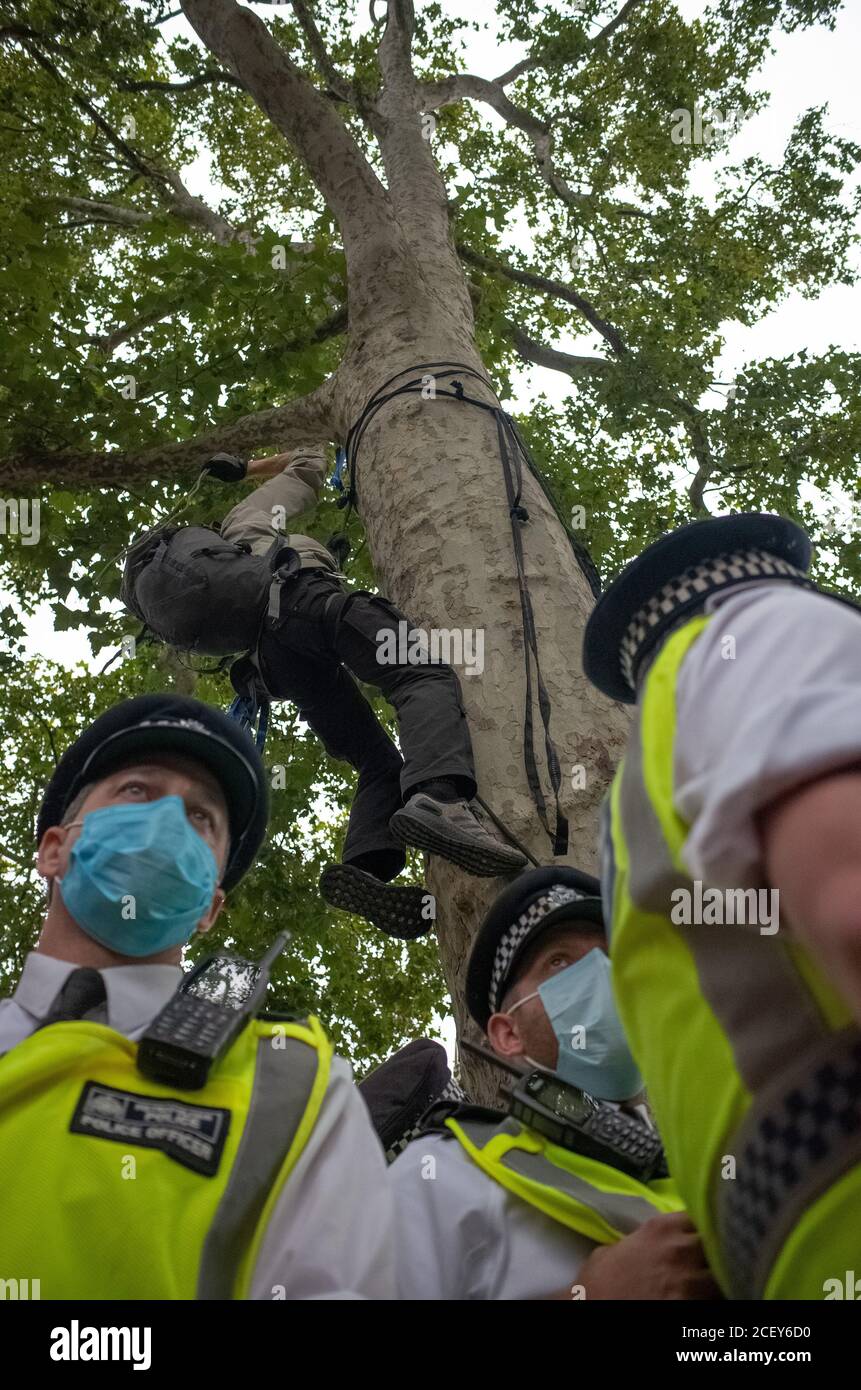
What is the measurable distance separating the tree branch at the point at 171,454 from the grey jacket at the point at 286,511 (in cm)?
22

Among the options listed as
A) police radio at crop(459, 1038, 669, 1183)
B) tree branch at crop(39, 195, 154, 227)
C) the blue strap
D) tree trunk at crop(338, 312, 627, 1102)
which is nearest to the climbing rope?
tree trunk at crop(338, 312, 627, 1102)

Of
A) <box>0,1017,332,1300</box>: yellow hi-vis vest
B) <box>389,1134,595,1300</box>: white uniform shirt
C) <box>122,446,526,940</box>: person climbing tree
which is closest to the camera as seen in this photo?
<box>0,1017,332,1300</box>: yellow hi-vis vest

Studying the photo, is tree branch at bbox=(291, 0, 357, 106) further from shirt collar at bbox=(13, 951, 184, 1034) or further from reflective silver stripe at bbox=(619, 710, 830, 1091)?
reflective silver stripe at bbox=(619, 710, 830, 1091)

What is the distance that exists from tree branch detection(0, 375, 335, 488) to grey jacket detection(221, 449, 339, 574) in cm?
22

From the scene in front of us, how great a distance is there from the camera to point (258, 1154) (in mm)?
1489

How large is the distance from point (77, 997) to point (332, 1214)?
1.82ft

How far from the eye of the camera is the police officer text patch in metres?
1.47

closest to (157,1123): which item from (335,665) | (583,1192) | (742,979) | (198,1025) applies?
(198,1025)

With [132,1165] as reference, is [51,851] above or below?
above

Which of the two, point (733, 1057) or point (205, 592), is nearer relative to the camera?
point (733, 1057)

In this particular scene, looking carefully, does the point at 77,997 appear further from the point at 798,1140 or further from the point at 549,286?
the point at 549,286
